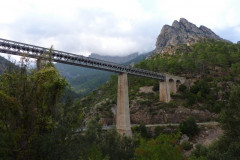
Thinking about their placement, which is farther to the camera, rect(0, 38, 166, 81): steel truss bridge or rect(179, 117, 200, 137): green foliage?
rect(179, 117, 200, 137): green foliage

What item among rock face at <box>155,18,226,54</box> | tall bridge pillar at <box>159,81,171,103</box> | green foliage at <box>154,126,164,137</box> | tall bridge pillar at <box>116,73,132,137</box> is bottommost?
green foliage at <box>154,126,164,137</box>

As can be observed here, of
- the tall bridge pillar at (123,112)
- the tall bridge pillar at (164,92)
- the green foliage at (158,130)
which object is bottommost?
the green foliage at (158,130)

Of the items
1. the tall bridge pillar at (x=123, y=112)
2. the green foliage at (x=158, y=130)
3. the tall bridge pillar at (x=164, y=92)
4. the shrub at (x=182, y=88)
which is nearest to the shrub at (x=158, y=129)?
the green foliage at (x=158, y=130)

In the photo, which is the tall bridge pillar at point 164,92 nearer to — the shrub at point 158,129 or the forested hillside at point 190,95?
the forested hillside at point 190,95

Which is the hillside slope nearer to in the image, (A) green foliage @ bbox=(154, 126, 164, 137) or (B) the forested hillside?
(B) the forested hillside

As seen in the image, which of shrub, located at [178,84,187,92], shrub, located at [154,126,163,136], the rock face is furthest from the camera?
the rock face

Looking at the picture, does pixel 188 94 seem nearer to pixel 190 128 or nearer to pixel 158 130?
pixel 190 128

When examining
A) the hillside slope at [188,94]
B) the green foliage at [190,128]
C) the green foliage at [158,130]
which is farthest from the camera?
the hillside slope at [188,94]

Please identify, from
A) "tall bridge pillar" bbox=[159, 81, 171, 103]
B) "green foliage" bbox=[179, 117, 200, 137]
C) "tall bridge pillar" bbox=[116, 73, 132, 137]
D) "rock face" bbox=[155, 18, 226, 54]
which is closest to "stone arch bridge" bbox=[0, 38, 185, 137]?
"tall bridge pillar" bbox=[116, 73, 132, 137]

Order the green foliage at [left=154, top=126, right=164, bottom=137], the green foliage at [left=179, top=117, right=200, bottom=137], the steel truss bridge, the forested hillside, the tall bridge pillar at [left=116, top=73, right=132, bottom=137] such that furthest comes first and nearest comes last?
the forested hillside, the green foliage at [left=154, top=126, right=164, bottom=137], the green foliage at [left=179, top=117, right=200, bottom=137], the tall bridge pillar at [left=116, top=73, right=132, bottom=137], the steel truss bridge

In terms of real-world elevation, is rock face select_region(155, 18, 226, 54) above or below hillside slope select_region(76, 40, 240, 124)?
above

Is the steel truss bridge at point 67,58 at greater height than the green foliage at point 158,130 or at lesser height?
greater

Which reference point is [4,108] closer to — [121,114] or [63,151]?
[63,151]

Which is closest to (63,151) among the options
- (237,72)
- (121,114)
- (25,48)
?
(25,48)
